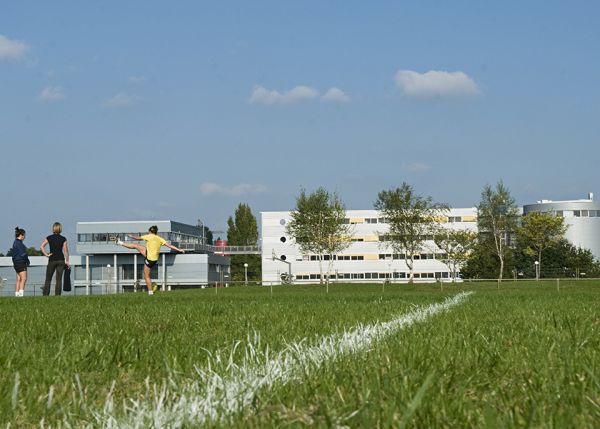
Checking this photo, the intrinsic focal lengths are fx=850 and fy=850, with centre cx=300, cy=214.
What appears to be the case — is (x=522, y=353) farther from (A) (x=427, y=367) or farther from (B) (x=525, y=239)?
(B) (x=525, y=239)

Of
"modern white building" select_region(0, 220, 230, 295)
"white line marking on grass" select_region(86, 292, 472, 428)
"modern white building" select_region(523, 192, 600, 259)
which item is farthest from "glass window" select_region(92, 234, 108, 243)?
"white line marking on grass" select_region(86, 292, 472, 428)

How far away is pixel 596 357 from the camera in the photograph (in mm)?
3969

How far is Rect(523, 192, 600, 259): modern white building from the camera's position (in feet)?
366

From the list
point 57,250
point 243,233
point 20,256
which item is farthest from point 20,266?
point 243,233

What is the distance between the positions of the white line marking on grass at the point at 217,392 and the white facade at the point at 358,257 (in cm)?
11163

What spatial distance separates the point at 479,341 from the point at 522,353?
73 centimetres

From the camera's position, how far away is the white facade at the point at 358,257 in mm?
117975

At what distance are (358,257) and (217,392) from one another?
119m

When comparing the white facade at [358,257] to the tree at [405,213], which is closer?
the tree at [405,213]

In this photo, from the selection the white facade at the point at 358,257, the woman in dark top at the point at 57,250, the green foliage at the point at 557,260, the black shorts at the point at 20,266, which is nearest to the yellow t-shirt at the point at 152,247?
the woman in dark top at the point at 57,250

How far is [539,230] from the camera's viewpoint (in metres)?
90.6

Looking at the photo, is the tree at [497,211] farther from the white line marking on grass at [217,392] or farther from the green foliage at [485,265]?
the white line marking on grass at [217,392]

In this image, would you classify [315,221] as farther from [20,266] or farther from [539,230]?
[20,266]

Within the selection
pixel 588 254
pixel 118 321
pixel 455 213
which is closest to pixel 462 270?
pixel 588 254
